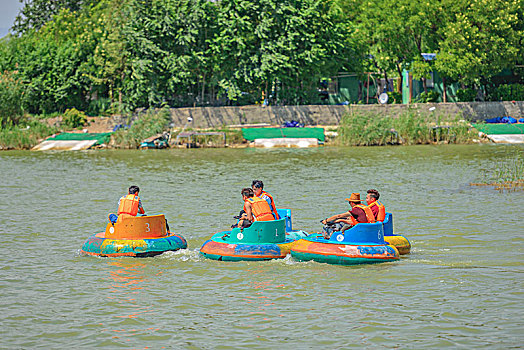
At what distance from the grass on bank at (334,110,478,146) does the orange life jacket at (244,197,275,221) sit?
3042 cm

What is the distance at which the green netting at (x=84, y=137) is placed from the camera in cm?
4875

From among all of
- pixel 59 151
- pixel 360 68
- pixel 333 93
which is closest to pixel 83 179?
pixel 59 151

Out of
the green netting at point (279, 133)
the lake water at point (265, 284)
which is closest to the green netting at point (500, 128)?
the green netting at point (279, 133)

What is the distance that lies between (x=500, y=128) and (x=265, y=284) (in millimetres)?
36418

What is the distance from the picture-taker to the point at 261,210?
15336 mm

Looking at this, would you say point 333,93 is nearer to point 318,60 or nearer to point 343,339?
point 318,60

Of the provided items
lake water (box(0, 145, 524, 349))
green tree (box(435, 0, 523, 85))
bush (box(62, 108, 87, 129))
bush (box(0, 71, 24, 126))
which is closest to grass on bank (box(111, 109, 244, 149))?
bush (box(62, 108, 87, 129))

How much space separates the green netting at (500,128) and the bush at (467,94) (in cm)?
744

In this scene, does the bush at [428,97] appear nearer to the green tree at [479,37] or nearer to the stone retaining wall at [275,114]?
the stone retaining wall at [275,114]

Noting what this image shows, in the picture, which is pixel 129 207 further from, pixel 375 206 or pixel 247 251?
pixel 375 206

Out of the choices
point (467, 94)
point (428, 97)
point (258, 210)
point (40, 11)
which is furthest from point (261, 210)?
point (40, 11)

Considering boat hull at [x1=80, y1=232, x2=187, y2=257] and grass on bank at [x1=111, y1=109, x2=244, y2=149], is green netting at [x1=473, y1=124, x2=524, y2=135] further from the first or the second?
boat hull at [x1=80, y1=232, x2=187, y2=257]

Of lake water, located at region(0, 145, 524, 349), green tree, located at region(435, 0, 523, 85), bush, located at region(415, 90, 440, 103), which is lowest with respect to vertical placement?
lake water, located at region(0, 145, 524, 349)

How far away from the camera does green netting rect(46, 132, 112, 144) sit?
4875 centimetres
